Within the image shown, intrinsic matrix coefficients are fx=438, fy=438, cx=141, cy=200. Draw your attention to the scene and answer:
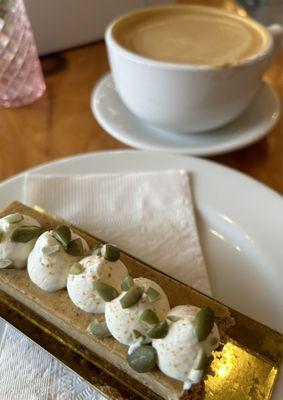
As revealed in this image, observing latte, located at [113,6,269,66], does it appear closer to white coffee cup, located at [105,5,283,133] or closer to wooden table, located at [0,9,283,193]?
white coffee cup, located at [105,5,283,133]

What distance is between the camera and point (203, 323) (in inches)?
16.9

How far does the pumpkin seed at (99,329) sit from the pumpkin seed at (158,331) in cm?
6

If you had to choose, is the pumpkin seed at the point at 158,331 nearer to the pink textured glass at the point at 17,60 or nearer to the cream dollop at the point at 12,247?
the cream dollop at the point at 12,247

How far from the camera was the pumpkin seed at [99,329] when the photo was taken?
0.48 meters

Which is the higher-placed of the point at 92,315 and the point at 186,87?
the point at 186,87

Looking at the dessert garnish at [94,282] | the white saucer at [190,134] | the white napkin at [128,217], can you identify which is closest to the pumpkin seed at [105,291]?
the dessert garnish at [94,282]

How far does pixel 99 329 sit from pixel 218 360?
0.13 m

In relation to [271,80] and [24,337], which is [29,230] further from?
[271,80]

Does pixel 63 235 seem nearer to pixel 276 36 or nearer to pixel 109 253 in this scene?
pixel 109 253

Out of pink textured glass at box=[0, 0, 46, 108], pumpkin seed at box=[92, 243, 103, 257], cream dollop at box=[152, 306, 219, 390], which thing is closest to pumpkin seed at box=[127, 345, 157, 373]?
cream dollop at box=[152, 306, 219, 390]

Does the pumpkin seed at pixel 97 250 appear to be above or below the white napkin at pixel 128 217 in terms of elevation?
above

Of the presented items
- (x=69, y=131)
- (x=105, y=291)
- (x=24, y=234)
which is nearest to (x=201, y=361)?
(x=105, y=291)

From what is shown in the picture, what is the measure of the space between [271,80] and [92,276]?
0.71 meters

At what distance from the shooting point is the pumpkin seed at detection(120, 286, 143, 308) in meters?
0.45
